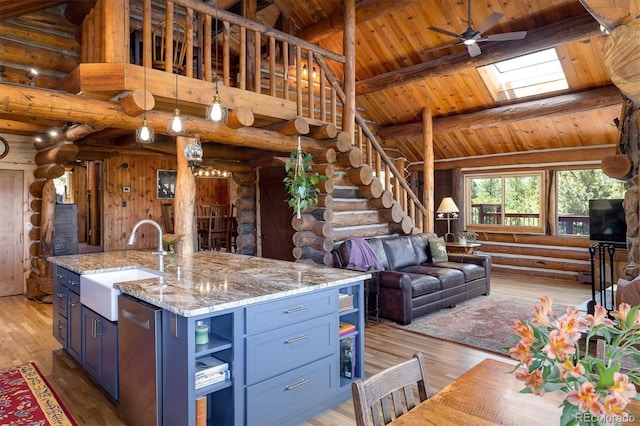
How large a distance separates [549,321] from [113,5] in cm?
427

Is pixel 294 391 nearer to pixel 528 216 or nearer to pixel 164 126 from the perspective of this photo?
pixel 164 126

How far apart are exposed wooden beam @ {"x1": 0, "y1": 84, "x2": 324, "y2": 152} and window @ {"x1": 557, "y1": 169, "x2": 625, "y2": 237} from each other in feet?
21.5

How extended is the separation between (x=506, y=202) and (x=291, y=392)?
7.78 metres

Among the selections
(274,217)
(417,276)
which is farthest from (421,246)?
(274,217)

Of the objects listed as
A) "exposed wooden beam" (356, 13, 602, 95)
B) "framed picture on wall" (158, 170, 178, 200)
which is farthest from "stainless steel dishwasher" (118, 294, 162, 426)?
"framed picture on wall" (158, 170, 178, 200)

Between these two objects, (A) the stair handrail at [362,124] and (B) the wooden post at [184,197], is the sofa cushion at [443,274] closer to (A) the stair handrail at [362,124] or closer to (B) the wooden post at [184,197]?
(A) the stair handrail at [362,124]

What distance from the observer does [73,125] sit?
5441 millimetres

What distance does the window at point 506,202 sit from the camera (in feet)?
28.1

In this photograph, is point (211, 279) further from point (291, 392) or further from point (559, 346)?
point (559, 346)

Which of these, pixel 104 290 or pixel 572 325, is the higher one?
pixel 572 325

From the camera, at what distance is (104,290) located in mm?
2938

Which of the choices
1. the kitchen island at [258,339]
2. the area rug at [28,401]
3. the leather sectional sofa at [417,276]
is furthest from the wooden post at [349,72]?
the area rug at [28,401]

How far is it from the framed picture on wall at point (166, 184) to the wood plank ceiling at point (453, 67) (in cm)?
468

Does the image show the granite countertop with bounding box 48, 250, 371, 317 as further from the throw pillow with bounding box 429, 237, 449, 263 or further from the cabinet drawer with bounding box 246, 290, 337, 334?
the throw pillow with bounding box 429, 237, 449, 263
